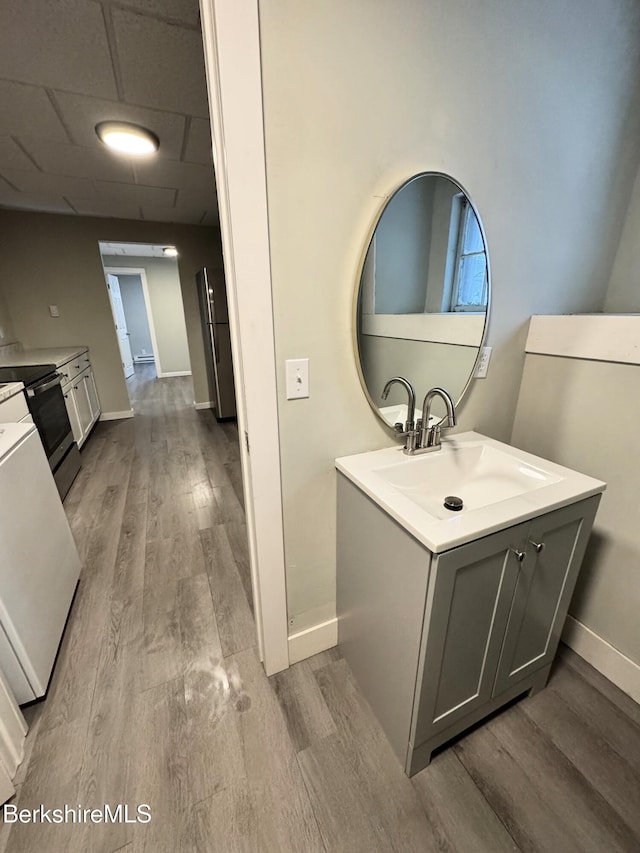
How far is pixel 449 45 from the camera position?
99 cm

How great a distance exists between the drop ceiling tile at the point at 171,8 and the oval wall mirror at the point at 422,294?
113cm

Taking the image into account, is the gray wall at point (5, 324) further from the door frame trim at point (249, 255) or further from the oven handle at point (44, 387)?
the door frame trim at point (249, 255)

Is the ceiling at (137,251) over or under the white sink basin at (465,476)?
over

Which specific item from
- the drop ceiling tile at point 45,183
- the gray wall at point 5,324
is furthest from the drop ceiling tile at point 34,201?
the gray wall at point 5,324

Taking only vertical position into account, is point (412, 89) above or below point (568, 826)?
above

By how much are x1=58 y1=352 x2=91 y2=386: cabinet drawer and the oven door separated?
16 centimetres

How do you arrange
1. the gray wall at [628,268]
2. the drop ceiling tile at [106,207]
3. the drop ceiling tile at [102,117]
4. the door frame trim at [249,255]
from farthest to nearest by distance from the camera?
the drop ceiling tile at [106,207]
the drop ceiling tile at [102,117]
the gray wall at [628,268]
the door frame trim at [249,255]

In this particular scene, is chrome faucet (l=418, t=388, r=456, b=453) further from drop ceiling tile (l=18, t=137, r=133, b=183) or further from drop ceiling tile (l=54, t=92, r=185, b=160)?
drop ceiling tile (l=18, t=137, r=133, b=183)

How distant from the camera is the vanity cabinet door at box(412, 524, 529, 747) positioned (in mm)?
832

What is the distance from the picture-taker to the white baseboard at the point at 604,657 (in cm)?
124

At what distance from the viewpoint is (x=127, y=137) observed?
2092 mm

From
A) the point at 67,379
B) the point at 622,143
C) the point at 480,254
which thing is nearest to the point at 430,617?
the point at 480,254

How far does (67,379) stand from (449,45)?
3505 millimetres

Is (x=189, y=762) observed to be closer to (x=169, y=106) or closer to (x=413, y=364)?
(x=413, y=364)
